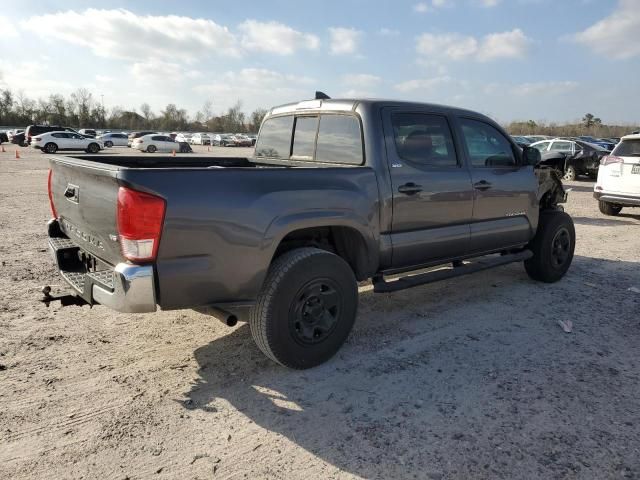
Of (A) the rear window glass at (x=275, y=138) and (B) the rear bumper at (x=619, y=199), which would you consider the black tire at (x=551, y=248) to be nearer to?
(A) the rear window glass at (x=275, y=138)

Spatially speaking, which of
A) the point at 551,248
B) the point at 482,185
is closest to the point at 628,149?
the point at 551,248

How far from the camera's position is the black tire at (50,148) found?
34953mm

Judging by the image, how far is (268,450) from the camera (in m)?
2.66

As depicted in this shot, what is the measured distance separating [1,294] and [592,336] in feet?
18.7

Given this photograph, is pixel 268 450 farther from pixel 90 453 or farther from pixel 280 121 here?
pixel 280 121

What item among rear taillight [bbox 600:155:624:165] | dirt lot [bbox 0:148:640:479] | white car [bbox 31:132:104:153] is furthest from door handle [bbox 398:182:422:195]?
white car [bbox 31:132:104:153]

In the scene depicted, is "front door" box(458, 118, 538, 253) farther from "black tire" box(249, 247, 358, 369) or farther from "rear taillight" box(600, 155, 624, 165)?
"rear taillight" box(600, 155, 624, 165)

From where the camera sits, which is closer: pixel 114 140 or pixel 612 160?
pixel 612 160

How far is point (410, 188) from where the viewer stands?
405 cm

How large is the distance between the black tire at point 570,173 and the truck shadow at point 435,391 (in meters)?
16.7

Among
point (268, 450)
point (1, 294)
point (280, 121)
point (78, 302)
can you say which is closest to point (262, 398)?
Result: point (268, 450)

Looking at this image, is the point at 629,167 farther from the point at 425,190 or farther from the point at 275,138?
the point at 275,138

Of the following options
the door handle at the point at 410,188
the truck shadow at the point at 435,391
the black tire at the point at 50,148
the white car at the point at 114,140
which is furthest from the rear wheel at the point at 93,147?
the door handle at the point at 410,188

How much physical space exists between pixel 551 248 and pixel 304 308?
3677mm
